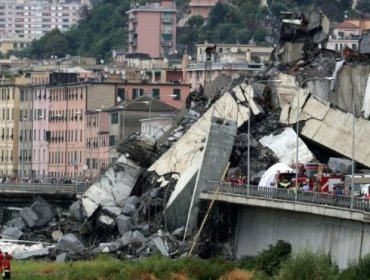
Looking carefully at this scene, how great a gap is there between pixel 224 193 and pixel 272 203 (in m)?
6.31

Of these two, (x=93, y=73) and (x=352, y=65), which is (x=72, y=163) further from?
(x=352, y=65)

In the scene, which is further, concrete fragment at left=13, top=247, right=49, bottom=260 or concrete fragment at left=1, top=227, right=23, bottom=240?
concrete fragment at left=1, top=227, right=23, bottom=240

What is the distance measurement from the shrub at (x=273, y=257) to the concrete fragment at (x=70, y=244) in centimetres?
1540

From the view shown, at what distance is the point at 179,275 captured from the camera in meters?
97.6

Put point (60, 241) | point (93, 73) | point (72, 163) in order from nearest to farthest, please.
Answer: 1. point (60, 241)
2. point (72, 163)
3. point (93, 73)

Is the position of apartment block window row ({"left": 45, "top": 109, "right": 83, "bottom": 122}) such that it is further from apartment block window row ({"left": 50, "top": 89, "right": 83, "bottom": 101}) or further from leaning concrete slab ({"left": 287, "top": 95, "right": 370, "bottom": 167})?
leaning concrete slab ({"left": 287, "top": 95, "right": 370, "bottom": 167})

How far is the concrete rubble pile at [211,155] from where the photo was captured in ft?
356

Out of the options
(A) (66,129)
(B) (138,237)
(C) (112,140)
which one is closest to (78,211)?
(B) (138,237)

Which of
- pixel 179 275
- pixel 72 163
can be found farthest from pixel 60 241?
pixel 72 163

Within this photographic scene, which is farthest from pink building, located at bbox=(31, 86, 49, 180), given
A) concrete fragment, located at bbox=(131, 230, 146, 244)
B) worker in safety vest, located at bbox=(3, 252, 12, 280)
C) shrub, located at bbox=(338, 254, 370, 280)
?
shrub, located at bbox=(338, 254, 370, 280)

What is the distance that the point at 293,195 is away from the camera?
97.6 m

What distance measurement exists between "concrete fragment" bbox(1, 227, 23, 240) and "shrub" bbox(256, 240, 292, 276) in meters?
27.1

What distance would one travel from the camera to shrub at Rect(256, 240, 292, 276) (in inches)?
3786

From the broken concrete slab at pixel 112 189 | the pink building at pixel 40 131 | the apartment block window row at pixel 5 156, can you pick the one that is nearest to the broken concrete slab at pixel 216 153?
the broken concrete slab at pixel 112 189
